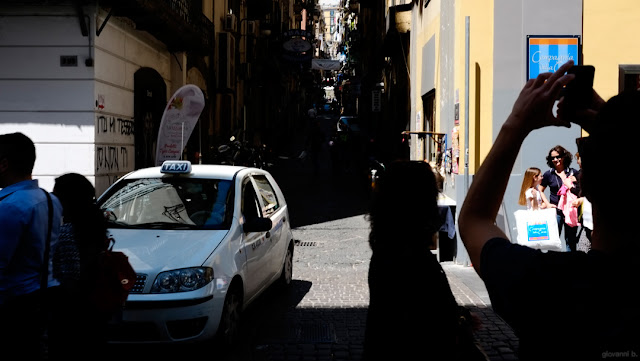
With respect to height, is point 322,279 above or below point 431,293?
below

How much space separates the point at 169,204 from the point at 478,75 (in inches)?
251

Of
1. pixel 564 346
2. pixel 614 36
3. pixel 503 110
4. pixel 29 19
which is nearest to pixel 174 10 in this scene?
pixel 29 19

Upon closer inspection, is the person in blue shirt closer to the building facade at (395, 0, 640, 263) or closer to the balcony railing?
the building facade at (395, 0, 640, 263)

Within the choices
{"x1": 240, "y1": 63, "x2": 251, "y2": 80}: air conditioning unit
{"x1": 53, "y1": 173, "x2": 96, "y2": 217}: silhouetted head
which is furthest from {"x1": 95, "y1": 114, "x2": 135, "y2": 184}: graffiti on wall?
{"x1": 240, "y1": 63, "x2": 251, "y2": 80}: air conditioning unit

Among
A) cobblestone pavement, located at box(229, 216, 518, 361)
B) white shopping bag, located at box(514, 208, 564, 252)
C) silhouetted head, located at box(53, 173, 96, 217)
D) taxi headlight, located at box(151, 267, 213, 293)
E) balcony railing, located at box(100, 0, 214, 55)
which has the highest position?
balcony railing, located at box(100, 0, 214, 55)

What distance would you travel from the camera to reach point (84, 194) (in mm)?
3877

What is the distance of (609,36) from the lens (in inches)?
463

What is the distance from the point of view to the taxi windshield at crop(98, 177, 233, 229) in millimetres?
7121

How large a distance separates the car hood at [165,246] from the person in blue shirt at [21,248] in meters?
2.27

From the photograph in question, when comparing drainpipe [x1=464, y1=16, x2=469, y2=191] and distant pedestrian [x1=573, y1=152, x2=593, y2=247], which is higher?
drainpipe [x1=464, y1=16, x2=469, y2=191]

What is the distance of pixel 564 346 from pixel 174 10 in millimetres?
15160

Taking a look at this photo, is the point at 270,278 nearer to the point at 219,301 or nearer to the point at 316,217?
the point at 219,301

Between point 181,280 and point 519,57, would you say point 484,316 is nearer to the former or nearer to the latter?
point 181,280

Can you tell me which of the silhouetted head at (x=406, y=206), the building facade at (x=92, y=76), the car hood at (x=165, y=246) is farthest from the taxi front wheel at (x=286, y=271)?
the silhouetted head at (x=406, y=206)
